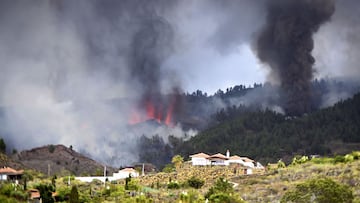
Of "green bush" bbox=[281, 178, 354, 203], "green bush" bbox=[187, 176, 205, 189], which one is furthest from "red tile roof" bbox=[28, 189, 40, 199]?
"green bush" bbox=[281, 178, 354, 203]

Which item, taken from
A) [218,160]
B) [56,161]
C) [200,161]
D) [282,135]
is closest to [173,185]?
[200,161]

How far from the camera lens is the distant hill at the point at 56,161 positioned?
118m

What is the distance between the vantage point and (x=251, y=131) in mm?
174750

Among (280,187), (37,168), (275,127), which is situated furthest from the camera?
(275,127)

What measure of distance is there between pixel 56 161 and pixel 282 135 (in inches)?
2730

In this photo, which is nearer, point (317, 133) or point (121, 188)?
point (121, 188)

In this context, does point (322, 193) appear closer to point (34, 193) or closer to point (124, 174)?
point (34, 193)

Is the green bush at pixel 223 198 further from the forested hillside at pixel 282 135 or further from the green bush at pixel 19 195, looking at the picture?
the forested hillside at pixel 282 135

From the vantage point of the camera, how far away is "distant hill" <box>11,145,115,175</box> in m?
118

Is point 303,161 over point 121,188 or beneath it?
over

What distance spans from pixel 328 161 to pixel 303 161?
7183 millimetres

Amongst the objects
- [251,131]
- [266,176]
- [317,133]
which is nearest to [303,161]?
[266,176]

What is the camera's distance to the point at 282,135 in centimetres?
16350

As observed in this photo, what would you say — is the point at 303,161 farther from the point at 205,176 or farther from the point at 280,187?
the point at 280,187
